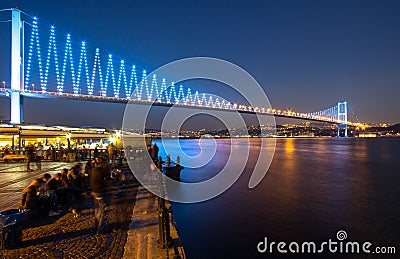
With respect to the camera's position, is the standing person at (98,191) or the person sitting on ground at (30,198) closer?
the standing person at (98,191)

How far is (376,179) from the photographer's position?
2341cm

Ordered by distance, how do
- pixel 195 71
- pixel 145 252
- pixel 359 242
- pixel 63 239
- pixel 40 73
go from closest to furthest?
pixel 145 252 → pixel 63 239 → pixel 195 71 → pixel 359 242 → pixel 40 73

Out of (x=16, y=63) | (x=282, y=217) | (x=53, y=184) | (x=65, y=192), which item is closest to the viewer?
(x=53, y=184)

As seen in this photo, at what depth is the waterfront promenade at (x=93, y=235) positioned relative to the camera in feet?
16.4

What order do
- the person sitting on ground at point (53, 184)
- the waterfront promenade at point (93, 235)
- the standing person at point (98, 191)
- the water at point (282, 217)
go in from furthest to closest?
1. the water at point (282, 217)
2. the person sitting on ground at point (53, 184)
3. the standing person at point (98, 191)
4. the waterfront promenade at point (93, 235)

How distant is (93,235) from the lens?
5809mm

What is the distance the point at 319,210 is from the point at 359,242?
3.98 meters

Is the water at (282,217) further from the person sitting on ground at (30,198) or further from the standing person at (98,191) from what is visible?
the person sitting on ground at (30,198)

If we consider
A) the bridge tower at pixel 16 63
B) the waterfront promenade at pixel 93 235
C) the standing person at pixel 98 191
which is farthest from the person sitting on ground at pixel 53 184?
the bridge tower at pixel 16 63

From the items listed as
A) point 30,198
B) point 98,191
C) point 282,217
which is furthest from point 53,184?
point 282,217

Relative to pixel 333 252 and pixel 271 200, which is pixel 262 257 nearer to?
pixel 333 252

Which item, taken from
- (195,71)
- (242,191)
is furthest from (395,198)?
(195,71)

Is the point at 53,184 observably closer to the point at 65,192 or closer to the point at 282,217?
the point at 65,192

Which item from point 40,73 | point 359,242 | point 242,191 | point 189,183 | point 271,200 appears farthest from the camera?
point 40,73
